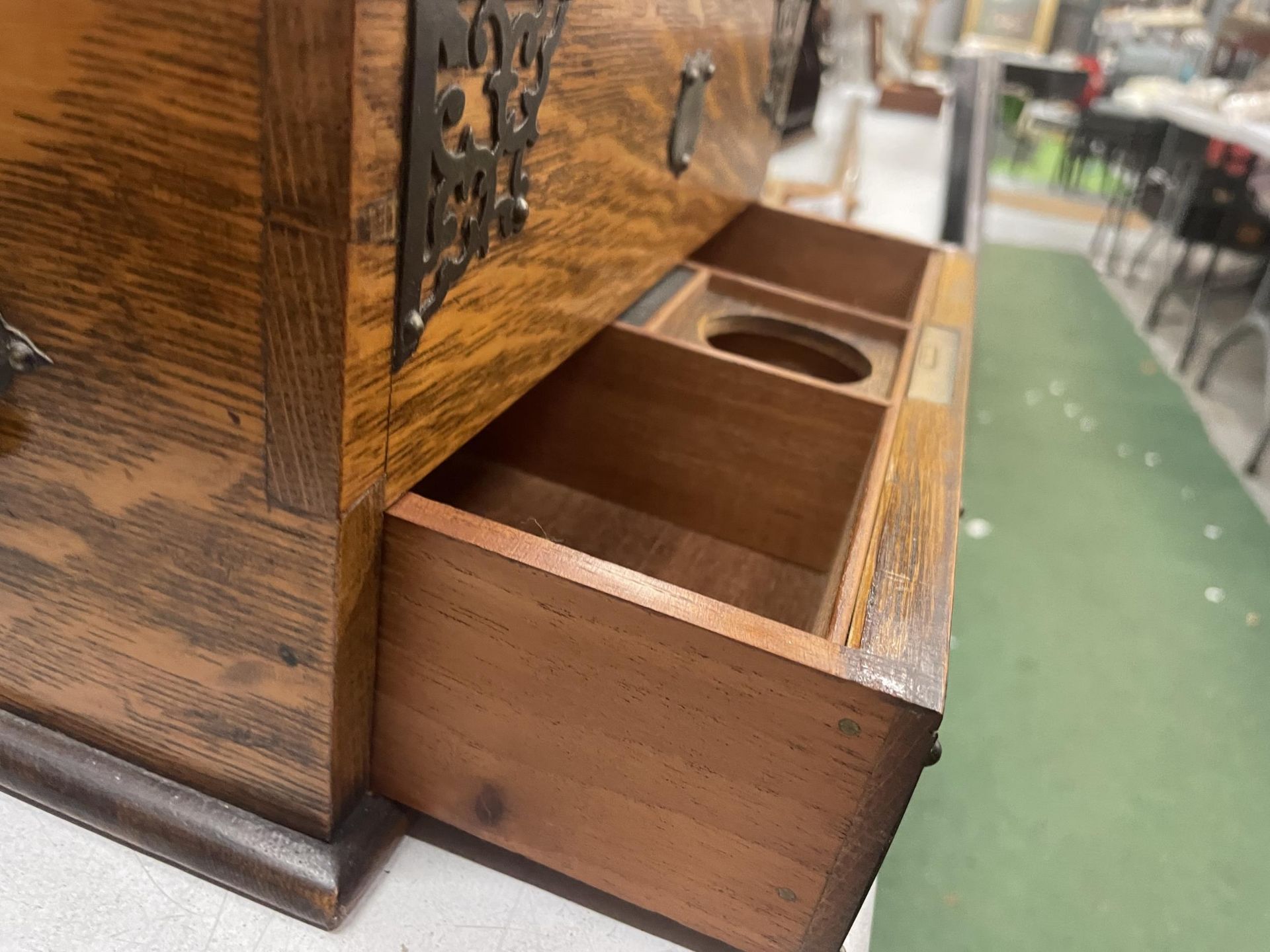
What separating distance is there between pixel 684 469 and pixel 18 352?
0.51m

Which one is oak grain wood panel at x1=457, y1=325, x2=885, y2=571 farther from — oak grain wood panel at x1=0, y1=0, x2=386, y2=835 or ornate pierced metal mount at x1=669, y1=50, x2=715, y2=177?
oak grain wood panel at x1=0, y1=0, x2=386, y2=835

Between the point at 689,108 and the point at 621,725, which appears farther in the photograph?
the point at 689,108

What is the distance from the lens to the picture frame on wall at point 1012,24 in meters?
→ 6.34

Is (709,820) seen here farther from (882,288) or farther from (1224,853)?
(882,288)

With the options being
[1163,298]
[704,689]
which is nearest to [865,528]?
[704,689]

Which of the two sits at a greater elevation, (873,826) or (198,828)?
(873,826)

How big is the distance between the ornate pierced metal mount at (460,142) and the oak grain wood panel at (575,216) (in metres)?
0.01

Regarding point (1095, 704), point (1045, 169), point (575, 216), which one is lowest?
point (1095, 704)

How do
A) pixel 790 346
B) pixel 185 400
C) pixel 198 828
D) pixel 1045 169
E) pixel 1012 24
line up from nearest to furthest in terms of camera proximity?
pixel 185 400 → pixel 198 828 → pixel 790 346 → pixel 1045 169 → pixel 1012 24

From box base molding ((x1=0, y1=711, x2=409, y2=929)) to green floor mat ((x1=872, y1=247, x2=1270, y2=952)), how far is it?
43cm

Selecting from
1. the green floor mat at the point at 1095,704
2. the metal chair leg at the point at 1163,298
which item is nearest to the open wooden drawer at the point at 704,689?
the green floor mat at the point at 1095,704

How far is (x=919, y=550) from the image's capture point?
53cm

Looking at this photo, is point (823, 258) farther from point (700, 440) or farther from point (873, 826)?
point (873, 826)

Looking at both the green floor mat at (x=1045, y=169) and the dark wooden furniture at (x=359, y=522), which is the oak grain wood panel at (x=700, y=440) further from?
the green floor mat at (x=1045, y=169)
